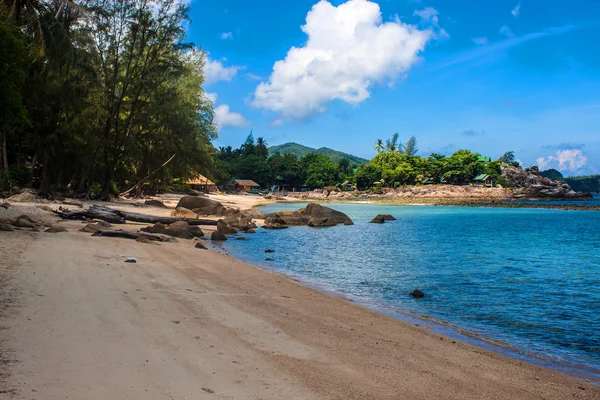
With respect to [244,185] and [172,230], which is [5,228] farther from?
[244,185]

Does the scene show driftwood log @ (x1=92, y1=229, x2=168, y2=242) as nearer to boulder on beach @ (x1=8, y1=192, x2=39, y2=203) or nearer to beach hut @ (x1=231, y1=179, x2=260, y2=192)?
boulder on beach @ (x1=8, y1=192, x2=39, y2=203)

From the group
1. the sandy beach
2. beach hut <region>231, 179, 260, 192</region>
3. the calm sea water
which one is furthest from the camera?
beach hut <region>231, 179, 260, 192</region>

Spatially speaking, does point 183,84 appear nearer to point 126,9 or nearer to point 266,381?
point 126,9

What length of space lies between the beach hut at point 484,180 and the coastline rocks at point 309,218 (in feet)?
276

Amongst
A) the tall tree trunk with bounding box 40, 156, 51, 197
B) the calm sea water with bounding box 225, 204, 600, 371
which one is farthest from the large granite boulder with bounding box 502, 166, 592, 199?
the tall tree trunk with bounding box 40, 156, 51, 197

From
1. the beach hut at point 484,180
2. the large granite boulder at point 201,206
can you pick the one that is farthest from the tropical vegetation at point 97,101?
the beach hut at point 484,180

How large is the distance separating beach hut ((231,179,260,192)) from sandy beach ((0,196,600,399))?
10218cm

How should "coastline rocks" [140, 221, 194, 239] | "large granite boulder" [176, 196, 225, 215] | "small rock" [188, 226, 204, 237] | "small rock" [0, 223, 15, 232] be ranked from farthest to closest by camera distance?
1. "large granite boulder" [176, 196, 225, 215]
2. "small rock" [188, 226, 204, 237]
3. "coastline rocks" [140, 221, 194, 239]
4. "small rock" [0, 223, 15, 232]

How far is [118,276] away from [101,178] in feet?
94.2

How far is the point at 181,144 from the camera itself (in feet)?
124

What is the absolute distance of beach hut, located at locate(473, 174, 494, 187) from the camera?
110450mm

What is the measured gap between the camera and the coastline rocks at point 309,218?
33.6 meters

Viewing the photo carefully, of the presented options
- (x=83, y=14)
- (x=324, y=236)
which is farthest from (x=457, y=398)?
(x=83, y=14)

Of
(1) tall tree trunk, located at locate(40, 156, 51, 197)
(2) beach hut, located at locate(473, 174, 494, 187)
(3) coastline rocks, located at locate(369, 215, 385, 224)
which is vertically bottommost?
(3) coastline rocks, located at locate(369, 215, 385, 224)
